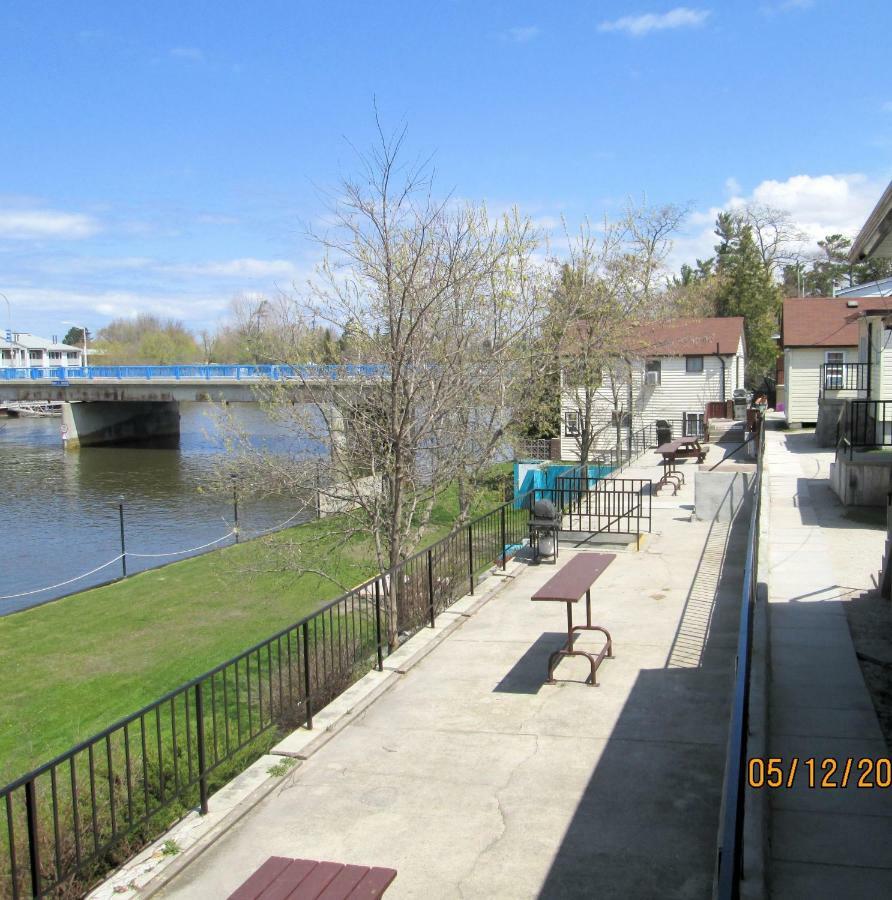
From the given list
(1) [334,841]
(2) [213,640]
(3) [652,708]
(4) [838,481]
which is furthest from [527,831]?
(4) [838,481]

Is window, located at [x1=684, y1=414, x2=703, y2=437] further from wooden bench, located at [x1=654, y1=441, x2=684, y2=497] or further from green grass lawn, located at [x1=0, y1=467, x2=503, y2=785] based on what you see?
green grass lawn, located at [x1=0, y1=467, x2=503, y2=785]

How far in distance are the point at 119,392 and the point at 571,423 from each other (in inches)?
1204

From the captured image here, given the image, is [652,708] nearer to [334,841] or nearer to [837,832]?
[837,832]

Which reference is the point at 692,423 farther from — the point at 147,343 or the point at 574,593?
the point at 147,343

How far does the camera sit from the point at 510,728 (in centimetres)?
730

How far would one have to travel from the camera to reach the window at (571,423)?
3478cm

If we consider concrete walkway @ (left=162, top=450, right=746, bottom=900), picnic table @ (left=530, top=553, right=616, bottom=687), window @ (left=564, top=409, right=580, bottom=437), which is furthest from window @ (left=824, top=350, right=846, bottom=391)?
picnic table @ (left=530, top=553, right=616, bottom=687)

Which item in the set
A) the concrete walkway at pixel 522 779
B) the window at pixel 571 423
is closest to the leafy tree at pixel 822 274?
the window at pixel 571 423

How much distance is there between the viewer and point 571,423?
36250 mm

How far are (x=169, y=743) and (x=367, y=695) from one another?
333 cm

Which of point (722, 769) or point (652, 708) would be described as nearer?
Result: point (722, 769)

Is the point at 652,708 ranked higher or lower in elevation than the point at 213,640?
higher

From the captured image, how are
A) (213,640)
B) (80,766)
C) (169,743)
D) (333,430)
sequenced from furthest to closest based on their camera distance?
1. (213,640)
2. (333,430)
3. (169,743)
4. (80,766)

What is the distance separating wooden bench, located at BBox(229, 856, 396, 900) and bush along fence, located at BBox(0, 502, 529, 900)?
4.53 feet
